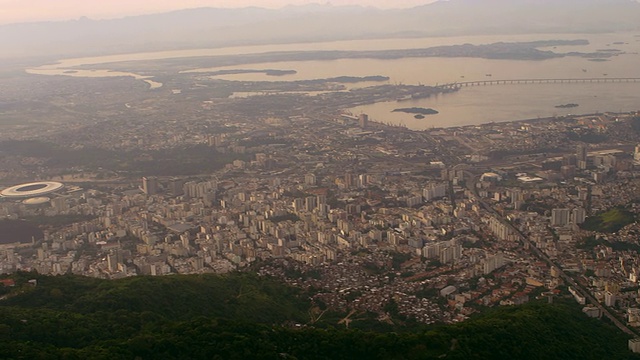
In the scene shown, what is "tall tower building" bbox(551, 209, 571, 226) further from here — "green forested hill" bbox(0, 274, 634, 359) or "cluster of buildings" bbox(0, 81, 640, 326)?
"green forested hill" bbox(0, 274, 634, 359)

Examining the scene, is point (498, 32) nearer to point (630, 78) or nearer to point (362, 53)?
point (362, 53)

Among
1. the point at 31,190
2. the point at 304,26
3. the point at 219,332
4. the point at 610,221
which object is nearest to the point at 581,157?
the point at 610,221

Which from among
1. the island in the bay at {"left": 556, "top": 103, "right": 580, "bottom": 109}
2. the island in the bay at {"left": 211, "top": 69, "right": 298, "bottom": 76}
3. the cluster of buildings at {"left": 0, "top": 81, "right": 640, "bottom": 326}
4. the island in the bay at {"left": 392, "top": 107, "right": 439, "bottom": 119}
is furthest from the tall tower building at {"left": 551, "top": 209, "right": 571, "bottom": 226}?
the island in the bay at {"left": 211, "top": 69, "right": 298, "bottom": 76}

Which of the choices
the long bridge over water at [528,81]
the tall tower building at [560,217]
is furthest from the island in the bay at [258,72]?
the tall tower building at [560,217]

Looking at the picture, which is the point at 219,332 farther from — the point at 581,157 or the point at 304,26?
the point at 304,26

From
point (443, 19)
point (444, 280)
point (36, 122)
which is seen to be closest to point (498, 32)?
point (443, 19)

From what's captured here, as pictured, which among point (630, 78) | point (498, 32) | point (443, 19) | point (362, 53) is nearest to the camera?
point (630, 78)
